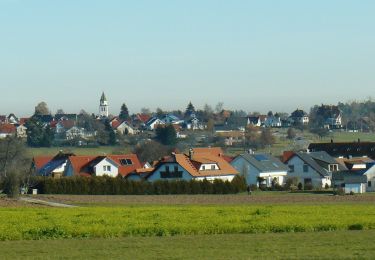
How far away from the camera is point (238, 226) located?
33.1m

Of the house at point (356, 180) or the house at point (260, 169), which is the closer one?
the house at point (356, 180)

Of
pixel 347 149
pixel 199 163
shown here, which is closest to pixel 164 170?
pixel 199 163

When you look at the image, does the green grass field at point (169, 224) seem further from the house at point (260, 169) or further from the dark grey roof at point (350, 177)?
the house at point (260, 169)

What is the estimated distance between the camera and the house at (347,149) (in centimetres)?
11669

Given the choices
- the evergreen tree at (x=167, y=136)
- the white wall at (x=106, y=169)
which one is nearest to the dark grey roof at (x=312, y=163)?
the white wall at (x=106, y=169)

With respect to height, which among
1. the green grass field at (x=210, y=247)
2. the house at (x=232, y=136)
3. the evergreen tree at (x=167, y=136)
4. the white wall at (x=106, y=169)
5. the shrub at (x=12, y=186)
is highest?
the house at (x=232, y=136)

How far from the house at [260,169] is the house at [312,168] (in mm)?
1282

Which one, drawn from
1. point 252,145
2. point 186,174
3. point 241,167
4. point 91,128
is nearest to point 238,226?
point 186,174

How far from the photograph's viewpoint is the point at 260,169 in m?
94.1

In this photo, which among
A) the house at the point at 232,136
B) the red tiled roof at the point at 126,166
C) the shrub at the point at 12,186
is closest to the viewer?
the shrub at the point at 12,186

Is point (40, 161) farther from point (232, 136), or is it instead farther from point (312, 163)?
point (232, 136)

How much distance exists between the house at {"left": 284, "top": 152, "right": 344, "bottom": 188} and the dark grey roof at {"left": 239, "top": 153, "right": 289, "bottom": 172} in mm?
1098

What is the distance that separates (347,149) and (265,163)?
25.0 m

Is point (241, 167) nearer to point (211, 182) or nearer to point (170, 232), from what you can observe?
point (211, 182)
